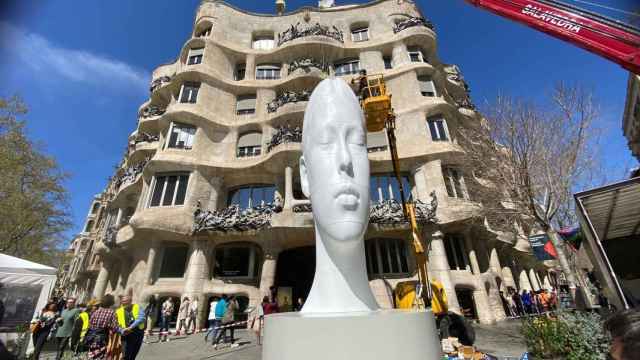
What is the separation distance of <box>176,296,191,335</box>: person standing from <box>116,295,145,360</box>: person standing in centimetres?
875

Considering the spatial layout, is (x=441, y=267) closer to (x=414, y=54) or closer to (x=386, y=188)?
(x=386, y=188)

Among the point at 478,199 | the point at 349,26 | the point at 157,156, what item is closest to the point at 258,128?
the point at 157,156

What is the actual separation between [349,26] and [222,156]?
17238 mm

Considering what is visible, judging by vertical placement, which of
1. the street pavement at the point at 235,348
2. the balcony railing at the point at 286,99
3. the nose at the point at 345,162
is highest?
the balcony railing at the point at 286,99

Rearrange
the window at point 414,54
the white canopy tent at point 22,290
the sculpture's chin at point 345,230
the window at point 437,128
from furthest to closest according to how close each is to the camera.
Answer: the window at point 414,54 < the window at point 437,128 < the white canopy tent at point 22,290 < the sculpture's chin at point 345,230

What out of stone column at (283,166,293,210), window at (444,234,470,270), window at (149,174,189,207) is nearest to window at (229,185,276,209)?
stone column at (283,166,293,210)

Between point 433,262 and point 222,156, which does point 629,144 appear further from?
point 222,156

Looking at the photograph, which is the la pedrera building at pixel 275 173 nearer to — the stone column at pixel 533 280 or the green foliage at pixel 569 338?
the stone column at pixel 533 280

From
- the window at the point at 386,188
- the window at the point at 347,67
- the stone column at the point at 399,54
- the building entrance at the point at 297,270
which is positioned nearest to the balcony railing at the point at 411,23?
the stone column at the point at 399,54

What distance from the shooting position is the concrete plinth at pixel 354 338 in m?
3.00

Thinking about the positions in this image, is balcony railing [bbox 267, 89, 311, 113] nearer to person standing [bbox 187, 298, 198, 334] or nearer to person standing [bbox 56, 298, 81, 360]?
person standing [bbox 187, 298, 198, 334]

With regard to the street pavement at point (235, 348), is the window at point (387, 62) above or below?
above

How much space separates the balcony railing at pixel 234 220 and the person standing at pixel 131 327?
9.34m

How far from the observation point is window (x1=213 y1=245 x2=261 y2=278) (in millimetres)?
18094
